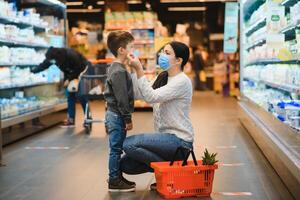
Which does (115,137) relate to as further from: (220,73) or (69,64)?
(220,73)

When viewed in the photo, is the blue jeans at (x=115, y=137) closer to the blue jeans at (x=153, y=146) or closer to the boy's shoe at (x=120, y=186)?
the boy's shoe at (x=120, y=186)

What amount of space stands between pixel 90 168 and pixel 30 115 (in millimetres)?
2782

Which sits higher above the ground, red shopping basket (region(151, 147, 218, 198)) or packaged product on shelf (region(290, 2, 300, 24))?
packaged product on shelf (region(290, 2, 300, 24))

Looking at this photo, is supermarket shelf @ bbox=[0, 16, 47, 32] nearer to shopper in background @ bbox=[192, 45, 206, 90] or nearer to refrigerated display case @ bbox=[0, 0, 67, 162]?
refrigerated display case @ bbox=[0, 0, 67, 162]

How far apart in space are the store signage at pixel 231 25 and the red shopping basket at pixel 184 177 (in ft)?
25.1

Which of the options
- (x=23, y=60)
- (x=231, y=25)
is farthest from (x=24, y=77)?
(x=231, y=25)

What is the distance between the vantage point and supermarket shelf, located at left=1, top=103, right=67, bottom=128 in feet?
24.9

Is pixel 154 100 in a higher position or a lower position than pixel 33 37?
lower

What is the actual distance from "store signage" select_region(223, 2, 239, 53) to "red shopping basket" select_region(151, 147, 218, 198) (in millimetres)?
7639

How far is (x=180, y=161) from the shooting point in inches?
188

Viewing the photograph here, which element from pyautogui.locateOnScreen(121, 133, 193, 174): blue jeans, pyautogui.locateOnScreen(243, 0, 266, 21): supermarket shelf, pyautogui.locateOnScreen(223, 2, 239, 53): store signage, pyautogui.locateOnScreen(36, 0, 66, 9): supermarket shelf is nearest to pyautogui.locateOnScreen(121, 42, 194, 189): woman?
pyautogui.locateOnScreen(121, 133, 193, 174): blue jeans

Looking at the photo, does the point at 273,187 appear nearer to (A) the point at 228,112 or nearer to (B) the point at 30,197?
(B) the point at 30,197

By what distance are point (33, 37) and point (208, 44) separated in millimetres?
21507

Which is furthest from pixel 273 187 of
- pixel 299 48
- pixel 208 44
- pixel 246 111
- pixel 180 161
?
pixel 208 44
